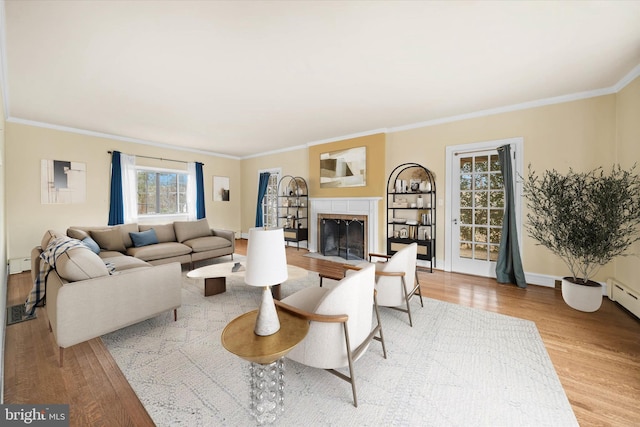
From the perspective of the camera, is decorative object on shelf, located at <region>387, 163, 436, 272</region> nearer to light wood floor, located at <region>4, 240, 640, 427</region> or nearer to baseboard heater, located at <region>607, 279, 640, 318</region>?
light wood floor, located at <region>4, 240, 640, 427</region>

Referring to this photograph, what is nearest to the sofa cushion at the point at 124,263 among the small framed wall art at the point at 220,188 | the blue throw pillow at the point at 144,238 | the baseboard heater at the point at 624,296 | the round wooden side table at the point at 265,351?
the blue throw pillow at the point at 144,238

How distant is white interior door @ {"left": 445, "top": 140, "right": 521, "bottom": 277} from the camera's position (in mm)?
4180

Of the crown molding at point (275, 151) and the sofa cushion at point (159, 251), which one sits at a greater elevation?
the crown molding at point (275, 151)

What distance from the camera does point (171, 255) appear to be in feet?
14.8

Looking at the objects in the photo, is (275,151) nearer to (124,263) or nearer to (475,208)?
(124,263)

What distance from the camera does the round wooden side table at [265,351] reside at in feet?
4.20

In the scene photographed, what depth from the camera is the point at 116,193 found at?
5594 mm

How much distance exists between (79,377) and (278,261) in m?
1.86

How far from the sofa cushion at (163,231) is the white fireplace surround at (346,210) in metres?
3.03

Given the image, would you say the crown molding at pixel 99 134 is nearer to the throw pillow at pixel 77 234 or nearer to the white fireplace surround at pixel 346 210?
the throw pillow at pixel 77 234

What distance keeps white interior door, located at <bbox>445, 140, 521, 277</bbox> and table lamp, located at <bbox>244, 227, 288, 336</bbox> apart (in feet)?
13.3

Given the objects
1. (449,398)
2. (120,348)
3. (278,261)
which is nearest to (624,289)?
(449,398)

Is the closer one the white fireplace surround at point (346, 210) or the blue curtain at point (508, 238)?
the blue curtain at point (508, 238)

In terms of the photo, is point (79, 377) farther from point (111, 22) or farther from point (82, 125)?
point (82, 125)
